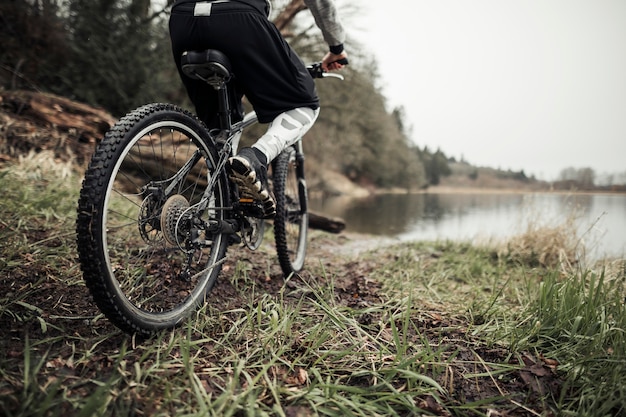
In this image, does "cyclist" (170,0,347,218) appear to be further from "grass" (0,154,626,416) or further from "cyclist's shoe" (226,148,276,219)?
"grass" (0,154,626,416)

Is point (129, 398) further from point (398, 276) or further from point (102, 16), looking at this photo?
point (102, 16)

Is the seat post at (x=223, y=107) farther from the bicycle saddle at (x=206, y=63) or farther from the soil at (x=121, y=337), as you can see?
the soil at (x=121, y=337)

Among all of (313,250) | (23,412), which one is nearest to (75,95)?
(313,250)

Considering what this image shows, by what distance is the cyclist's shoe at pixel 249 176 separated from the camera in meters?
1.31

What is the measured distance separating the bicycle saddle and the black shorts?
4cm

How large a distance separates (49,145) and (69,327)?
3676 mm

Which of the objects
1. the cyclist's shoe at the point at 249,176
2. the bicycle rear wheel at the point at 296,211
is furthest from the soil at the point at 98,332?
the cyclist's shoe at the point at 249,176

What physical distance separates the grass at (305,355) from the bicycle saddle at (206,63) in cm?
92

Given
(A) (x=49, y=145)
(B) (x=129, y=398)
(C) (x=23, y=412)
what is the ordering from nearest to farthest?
(C) (x=23, y=412)
(B) (x=129, y=398)
(A) (x=49, y=145)

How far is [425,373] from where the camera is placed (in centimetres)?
114

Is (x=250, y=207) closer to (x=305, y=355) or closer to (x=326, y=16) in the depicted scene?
(x=305, y=355)

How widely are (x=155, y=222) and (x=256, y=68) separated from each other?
733 millimetres

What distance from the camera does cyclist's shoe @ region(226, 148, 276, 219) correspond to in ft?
4.31

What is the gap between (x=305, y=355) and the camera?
3.82ft
